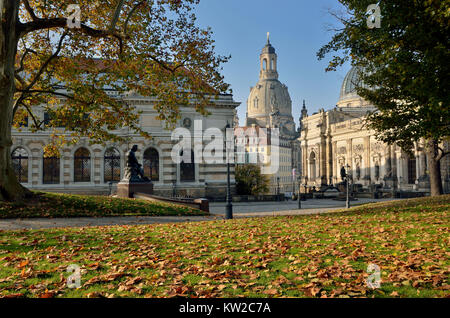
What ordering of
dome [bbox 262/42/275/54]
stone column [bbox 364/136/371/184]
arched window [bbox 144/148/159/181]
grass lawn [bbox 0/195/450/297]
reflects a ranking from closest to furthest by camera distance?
grass lawn [bbox 0/195/450/297] → arched window [bbox 144/148/159/181] → stone column [bbox 364/136/371/184] → dome [bbox 262/42/275/54]

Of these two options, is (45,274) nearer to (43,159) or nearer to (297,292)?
(297,292)

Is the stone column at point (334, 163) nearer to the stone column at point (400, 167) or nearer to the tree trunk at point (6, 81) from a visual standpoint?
the stone column at point (400, 167)

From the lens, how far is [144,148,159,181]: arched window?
129 ft

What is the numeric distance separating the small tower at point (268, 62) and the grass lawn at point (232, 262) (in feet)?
559

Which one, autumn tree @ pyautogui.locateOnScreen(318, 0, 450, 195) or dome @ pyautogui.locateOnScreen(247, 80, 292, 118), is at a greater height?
dome @ pyautogui.locateOnScreen(247, 80, 292, 118)

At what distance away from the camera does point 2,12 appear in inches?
521

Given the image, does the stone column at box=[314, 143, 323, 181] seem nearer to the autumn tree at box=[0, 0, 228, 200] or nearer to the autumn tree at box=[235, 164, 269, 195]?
the autumn tree at box=[235, 164, 269, 195]

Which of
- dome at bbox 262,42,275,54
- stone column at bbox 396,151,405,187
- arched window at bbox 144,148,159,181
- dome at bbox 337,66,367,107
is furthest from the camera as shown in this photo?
dome at bbox 262,42,275,54

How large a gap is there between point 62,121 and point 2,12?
596 cm

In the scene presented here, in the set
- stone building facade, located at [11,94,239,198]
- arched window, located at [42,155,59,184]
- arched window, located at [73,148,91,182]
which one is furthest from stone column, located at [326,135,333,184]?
arched window, located at [42,155,59,184]

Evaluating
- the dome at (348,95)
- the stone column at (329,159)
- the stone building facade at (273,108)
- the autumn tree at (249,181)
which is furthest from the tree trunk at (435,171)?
the stone building facade at (273,108)

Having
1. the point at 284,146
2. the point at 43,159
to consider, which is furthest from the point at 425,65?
the point at 284,146

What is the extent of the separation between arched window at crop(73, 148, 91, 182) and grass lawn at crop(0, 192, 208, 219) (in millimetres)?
20521

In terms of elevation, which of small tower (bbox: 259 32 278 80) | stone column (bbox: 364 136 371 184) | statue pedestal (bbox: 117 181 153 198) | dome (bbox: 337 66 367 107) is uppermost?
small tower (bbox: 259 32 278 80)
